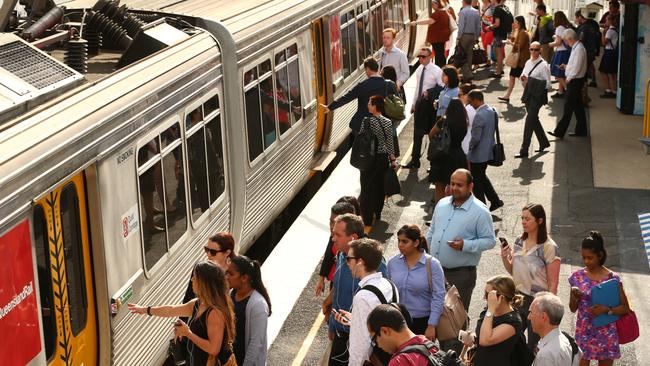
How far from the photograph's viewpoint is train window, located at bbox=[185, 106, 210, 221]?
10.2m

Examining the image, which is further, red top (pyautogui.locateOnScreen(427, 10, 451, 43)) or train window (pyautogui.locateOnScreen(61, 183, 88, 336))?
red top (pyautogui.locateOnScreen(427, 10, 451, 43))

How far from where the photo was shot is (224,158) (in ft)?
37.4

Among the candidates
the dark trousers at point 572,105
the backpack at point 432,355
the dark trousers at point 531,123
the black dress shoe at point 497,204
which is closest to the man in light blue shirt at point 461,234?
the backpack at point 432,355

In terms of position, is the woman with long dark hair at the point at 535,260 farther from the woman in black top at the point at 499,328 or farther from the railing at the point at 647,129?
the railing at the point at 647,129

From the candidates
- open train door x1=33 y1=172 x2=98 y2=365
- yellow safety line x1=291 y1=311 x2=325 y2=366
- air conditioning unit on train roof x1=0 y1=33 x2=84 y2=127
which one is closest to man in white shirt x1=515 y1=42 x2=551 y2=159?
yellow safety line x1=291 y1=311 x2=325 y2=366

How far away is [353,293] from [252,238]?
12.7 feet

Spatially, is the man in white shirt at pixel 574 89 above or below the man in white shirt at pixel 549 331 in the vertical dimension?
below

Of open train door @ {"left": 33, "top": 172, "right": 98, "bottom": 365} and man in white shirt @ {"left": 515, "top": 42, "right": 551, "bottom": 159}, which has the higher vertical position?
open train door @ {"left": 33, "top": 172, "right": 98, "bottom": 365}

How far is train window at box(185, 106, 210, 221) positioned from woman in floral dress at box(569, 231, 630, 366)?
3.23 m

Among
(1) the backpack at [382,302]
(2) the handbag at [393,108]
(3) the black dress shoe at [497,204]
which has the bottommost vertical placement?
(3) the black dress shoe at [497,204]

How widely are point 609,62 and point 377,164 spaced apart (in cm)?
900

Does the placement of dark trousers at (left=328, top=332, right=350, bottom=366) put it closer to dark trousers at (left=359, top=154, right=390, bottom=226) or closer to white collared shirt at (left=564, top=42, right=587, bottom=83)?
dark trousers at (left=359, top=154, right=390, bottom=226)

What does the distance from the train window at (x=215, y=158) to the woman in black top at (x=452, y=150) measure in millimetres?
3103

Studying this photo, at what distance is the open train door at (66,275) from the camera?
7.34 metres
